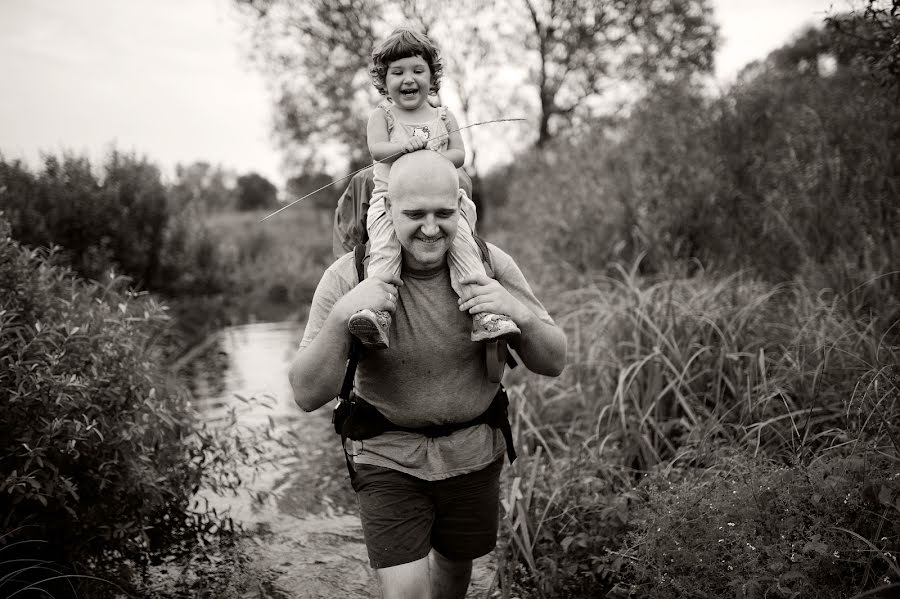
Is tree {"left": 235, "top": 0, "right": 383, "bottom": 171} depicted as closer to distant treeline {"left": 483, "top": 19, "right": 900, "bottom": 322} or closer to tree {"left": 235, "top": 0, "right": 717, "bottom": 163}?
tree {"left": 235, "top": 0, "right": 717, "bottom": 163}

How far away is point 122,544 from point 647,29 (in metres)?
21.0

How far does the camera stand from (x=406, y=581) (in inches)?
90.5

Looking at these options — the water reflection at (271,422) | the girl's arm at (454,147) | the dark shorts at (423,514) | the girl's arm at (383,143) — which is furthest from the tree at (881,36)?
the water reflection at (271,422)

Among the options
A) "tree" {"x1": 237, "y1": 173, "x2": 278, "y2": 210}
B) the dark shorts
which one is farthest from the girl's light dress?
"tree" {"x1": 237, "y1": 173, "x2": 278, "y2": 210}

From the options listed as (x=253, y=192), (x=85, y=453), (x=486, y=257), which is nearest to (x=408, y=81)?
(x=486, y=257)

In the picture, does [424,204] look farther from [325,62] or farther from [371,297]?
[325,62]

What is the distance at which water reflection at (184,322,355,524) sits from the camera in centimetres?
476

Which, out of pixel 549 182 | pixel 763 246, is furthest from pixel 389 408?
pixel 549 182

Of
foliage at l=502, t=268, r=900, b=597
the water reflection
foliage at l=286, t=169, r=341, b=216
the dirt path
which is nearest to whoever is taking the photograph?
foliage at l=502, t=268, r=900, b=597

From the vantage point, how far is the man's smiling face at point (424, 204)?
7.38 feet

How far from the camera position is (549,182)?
1130cm

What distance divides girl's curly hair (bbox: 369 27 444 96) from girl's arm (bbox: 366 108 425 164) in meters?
0.18

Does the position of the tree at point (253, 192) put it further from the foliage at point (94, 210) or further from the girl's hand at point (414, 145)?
the girl's hand at point (414, 145)

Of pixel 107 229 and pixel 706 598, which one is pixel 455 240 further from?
pixel 107 229
